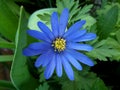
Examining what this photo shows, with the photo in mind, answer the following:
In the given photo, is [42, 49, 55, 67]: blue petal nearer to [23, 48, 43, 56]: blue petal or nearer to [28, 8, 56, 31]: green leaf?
[23, 48, 43, 56]: blue petal

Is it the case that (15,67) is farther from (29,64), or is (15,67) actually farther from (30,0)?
(30,0)

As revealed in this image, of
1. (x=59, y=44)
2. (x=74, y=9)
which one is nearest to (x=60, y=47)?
(x=59, y=44)

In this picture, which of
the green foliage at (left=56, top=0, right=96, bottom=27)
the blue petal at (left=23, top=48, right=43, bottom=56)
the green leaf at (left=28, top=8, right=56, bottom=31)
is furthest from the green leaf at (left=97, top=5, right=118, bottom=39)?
the blue petal at (left=23, top=48, right=43, bottom=56)

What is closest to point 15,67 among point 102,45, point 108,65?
point 102,45

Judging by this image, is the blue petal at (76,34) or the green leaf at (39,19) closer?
the blue petal at (76,34)

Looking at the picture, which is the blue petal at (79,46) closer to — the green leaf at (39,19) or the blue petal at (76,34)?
the blue petal at (76,34)

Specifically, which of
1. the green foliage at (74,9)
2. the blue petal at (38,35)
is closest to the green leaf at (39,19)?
the green foliage at (74,9)

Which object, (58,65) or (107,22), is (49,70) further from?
(107,22)
